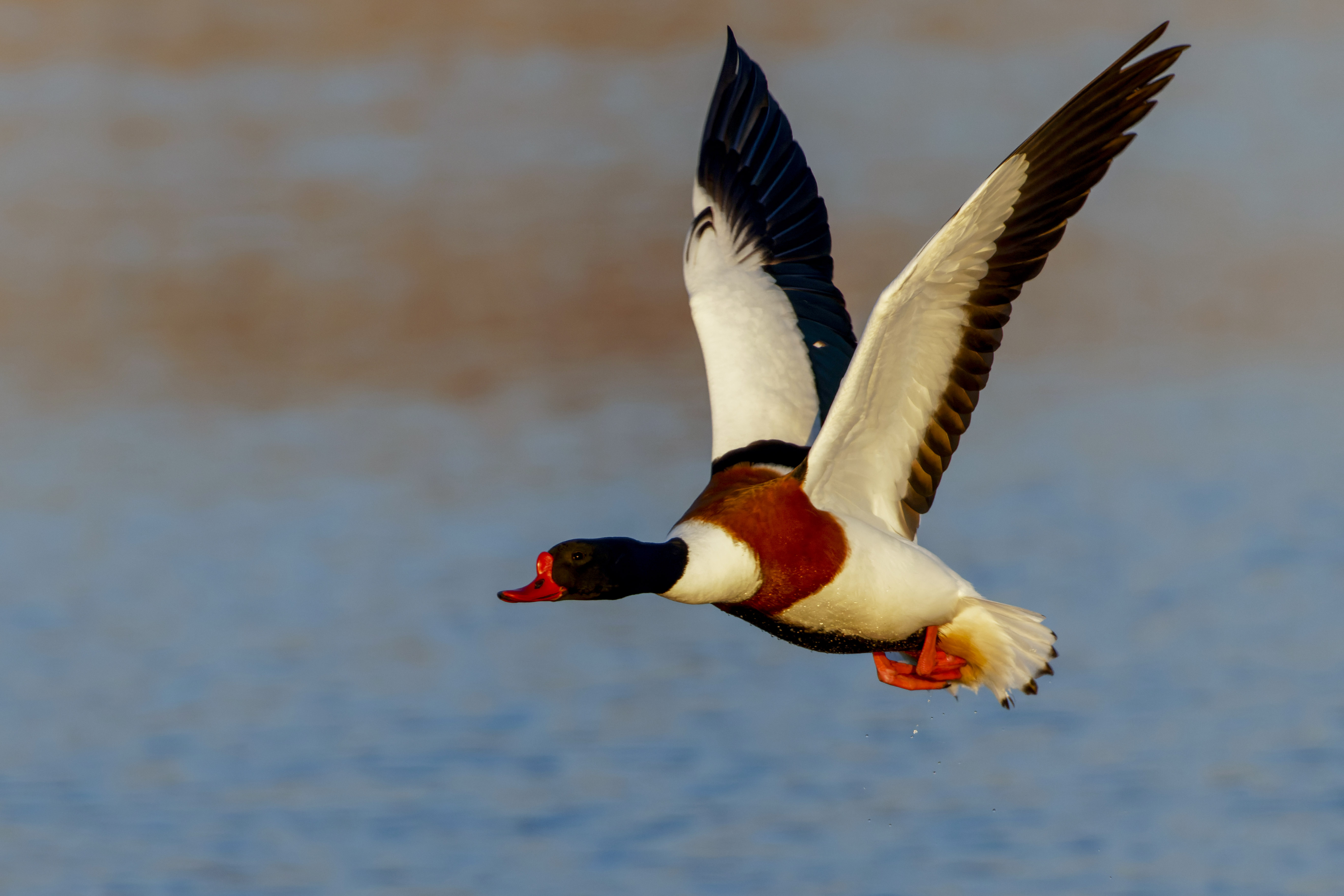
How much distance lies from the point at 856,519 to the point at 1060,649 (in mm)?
3885

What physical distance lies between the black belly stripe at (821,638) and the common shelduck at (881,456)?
11 millimetres

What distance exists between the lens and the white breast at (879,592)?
291 inches

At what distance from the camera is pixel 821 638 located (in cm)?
762

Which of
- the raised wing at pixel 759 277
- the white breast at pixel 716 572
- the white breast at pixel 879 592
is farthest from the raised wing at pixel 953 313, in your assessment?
the raised wing at pixel 759 277

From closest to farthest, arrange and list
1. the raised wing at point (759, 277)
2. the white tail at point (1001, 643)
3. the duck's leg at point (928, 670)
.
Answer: the white tail at point (1001, 643)
the duck's leg at point (928, 670)
the raised wing at point (759, 277)

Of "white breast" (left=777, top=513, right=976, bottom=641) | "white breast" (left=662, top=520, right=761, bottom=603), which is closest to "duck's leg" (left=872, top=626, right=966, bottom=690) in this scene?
"white breast" (left=777, top=513, right=976, bottom=641)

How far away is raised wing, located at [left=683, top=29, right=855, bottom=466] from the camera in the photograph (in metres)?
8.46

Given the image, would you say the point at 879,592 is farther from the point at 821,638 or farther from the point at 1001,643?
the point at 1001,643

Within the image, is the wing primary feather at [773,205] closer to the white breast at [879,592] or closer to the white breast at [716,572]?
the white breast at [879,592]

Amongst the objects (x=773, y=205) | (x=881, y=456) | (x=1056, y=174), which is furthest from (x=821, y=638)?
(x=773, y=205)

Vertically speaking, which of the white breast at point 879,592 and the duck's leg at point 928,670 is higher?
the white breast at point 879,592

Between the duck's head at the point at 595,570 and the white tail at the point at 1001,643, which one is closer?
the duck's head at the point at 595,570

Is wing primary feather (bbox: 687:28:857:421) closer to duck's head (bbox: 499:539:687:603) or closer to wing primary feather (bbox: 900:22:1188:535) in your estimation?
wing primary feather (bbox: 900:22:1188:535)

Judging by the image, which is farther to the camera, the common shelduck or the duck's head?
the duck's head
